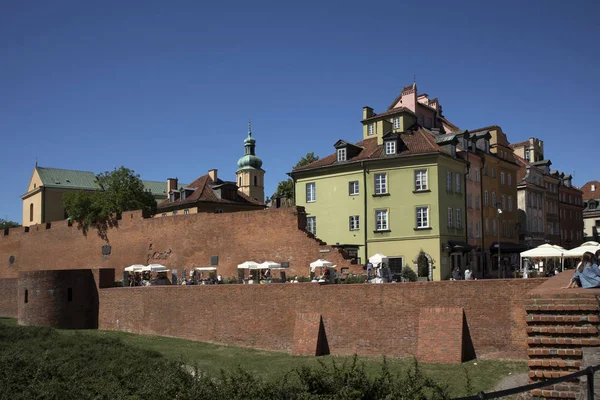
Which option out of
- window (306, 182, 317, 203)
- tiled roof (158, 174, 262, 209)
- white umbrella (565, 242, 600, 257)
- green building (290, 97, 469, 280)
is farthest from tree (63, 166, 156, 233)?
white umbrella (565, 242, 600, 257)

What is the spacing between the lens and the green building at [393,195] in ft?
130

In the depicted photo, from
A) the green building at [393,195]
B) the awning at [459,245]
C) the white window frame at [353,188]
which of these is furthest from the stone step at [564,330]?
the white window frame at [353,188]

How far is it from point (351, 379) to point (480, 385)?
9.89m

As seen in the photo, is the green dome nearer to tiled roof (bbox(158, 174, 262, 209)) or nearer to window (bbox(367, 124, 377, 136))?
tiled roof (bbox(158, 174, 262, 209))

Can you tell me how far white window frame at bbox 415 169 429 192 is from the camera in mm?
39903

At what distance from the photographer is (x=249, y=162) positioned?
9856 centimetres

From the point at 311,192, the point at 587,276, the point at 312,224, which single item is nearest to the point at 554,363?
the point at 587,276

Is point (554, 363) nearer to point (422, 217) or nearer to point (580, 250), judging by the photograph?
point (580, 250)

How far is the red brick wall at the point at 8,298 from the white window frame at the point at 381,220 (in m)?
23.4

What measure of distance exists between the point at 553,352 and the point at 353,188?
→ 34.7 metres

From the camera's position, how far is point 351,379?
29.5 ft

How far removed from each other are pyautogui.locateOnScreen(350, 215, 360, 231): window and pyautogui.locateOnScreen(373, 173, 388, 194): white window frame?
217cm

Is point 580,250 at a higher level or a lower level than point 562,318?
higher

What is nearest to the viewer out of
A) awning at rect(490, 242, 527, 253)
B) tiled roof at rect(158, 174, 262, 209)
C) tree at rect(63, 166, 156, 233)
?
awning at rect(490, 242, 527, 253)
